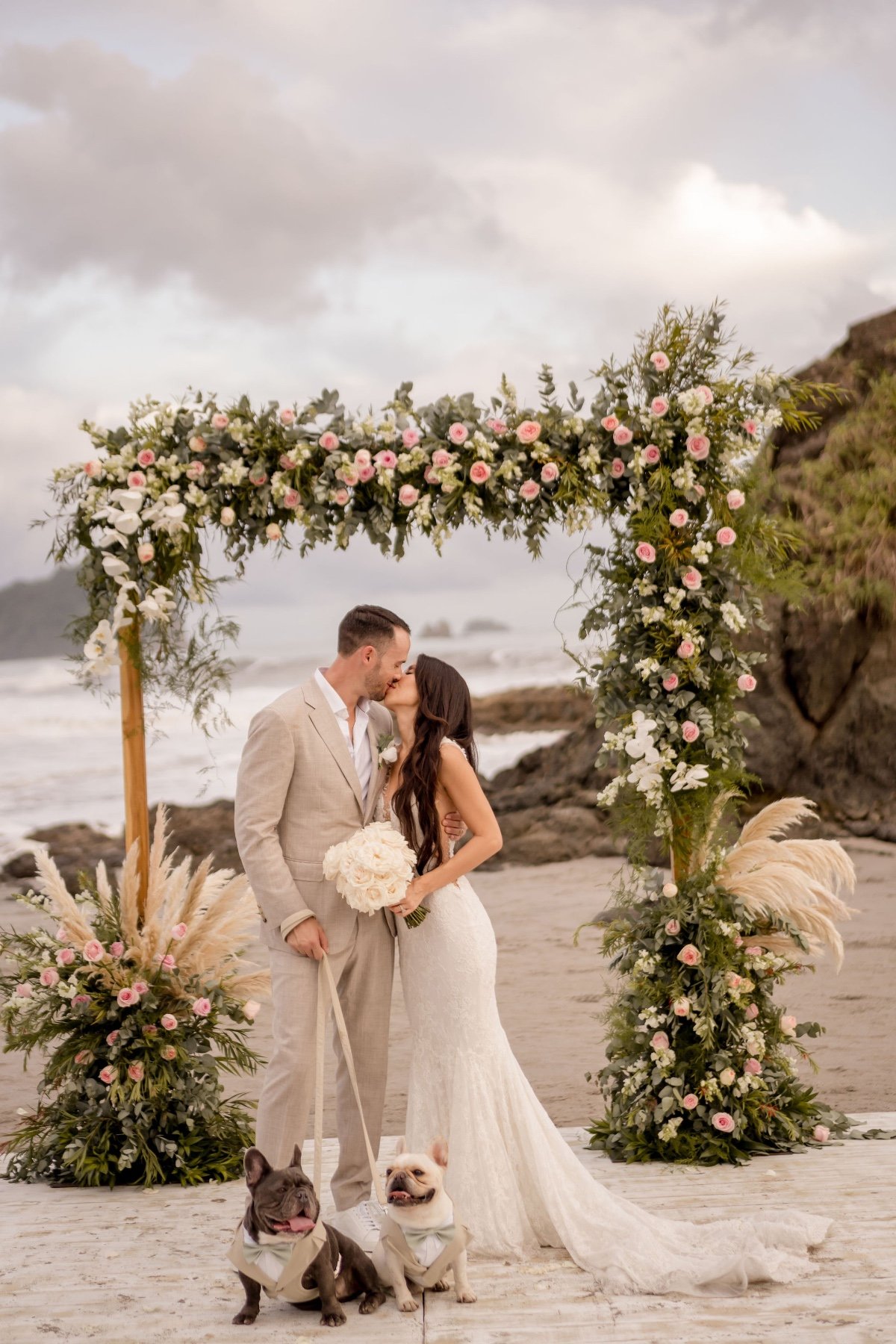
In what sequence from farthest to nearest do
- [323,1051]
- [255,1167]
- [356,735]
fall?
[356,735] → [323,1051] → [255,1167]

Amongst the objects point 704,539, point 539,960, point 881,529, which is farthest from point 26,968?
point 881,529

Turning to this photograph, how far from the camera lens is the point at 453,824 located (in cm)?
462

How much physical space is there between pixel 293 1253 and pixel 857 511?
1368cm

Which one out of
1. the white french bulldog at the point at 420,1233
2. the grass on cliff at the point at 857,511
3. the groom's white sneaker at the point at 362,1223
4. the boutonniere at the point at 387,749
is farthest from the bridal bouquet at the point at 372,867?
→ the grass on cliff at the point at 857,511

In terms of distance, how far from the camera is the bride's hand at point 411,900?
4.32m

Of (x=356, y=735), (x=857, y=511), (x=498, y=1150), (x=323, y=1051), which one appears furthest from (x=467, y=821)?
(x=857, y=511)

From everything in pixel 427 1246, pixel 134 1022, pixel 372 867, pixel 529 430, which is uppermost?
pixel 529 430

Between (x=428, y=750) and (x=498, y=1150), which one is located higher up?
(x=428, y=750)

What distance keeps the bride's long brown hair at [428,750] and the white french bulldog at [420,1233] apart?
1101mm

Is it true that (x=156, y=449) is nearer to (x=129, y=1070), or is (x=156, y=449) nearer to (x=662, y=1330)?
(x=129, y=1070)

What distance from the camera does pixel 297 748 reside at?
4469mm

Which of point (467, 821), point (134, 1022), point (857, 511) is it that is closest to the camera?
point (467, 821)

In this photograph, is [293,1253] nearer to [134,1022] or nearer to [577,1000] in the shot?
[134,1022]

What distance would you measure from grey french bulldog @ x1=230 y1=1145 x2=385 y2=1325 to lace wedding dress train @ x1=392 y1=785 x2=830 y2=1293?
20.7 inches
